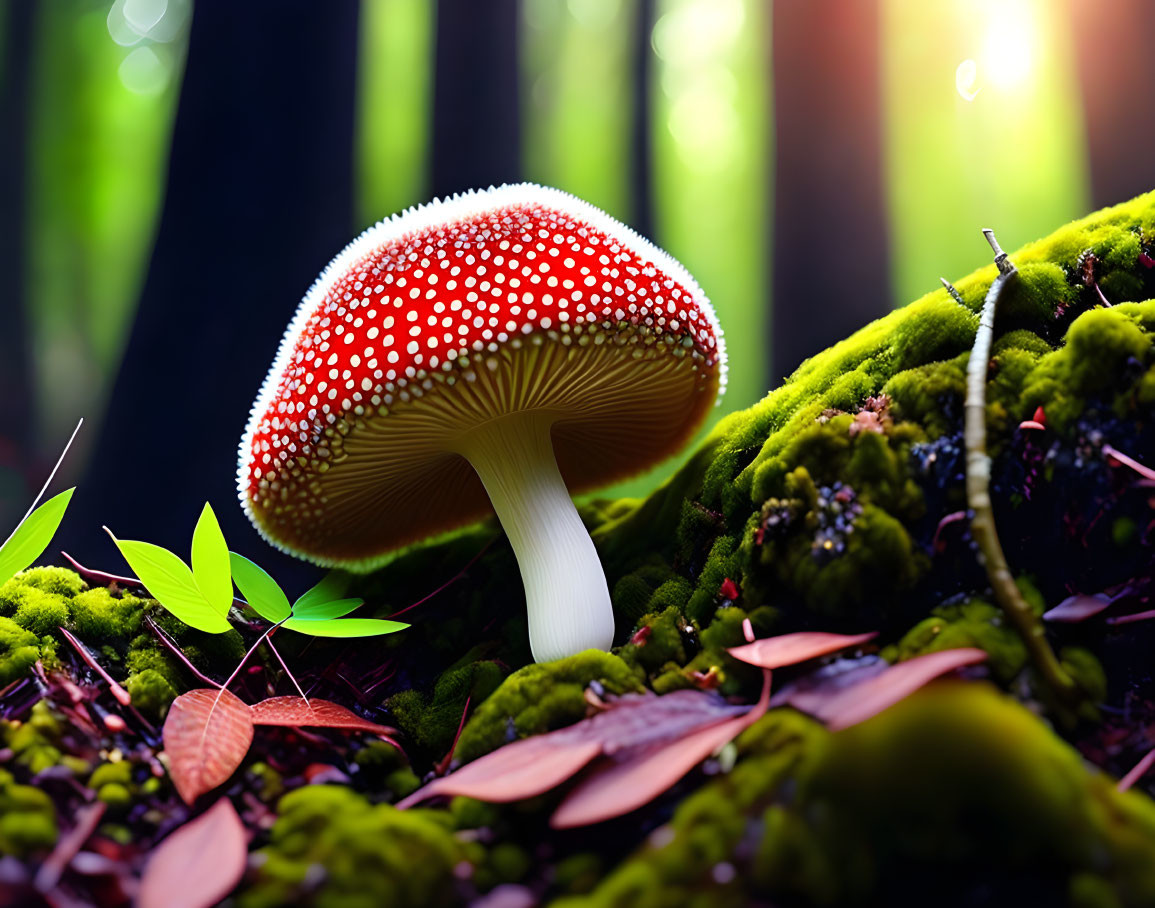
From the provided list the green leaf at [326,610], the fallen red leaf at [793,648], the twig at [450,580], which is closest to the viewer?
the fallen red leaf at [793,648]

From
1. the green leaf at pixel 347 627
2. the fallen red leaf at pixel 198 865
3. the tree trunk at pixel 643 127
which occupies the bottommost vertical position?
the green leaf at pixel 347 627

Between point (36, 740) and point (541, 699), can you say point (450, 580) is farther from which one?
point (36, 740)

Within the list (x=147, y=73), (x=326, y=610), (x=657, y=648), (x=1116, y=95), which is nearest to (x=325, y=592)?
(x=326, y=610)

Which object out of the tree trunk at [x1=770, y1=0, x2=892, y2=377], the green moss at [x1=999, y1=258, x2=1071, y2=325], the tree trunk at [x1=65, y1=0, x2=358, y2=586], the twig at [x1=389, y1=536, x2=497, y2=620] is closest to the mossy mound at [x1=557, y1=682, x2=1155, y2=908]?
the green moss at [x1=999, y1=258, x2=1071, y2=325]

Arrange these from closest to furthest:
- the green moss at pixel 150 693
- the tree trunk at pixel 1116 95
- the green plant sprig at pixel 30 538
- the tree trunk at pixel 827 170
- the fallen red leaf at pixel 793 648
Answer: the fallen red leaf at pixel 793 648
the green moss at pixel 150 693
the green plant sprig at pixel 30 538
the tree trunk at pixel 1116 95
the tree trunk at pixel 827 170

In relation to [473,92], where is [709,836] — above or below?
below

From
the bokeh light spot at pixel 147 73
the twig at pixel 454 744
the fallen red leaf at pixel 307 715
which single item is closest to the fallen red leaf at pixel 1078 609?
the twig at pixel 454 744

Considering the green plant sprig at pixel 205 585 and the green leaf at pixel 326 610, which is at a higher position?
the green plant sprig at pixel 205 585

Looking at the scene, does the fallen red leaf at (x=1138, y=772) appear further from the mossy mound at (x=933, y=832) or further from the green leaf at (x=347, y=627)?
the green leaf at (x=347, y=627)
